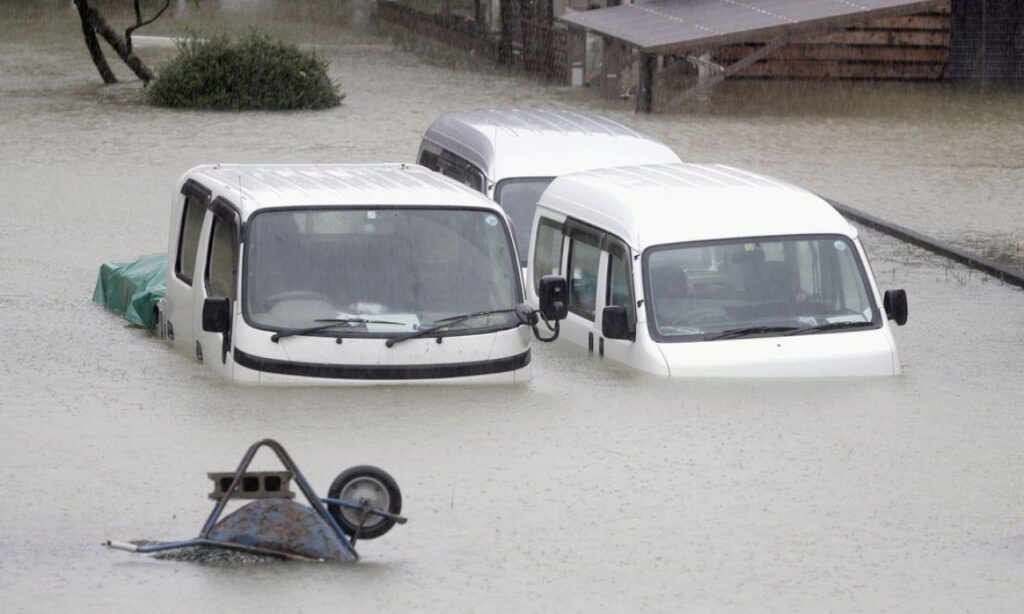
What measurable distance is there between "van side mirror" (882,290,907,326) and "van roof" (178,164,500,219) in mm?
2610

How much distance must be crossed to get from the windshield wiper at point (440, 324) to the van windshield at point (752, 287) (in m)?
1.21

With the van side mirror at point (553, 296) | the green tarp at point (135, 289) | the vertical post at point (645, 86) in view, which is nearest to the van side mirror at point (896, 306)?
the van side mirror at point (553, 296)

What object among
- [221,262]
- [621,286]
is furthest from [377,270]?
[621,286]

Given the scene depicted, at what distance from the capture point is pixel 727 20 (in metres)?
29.8

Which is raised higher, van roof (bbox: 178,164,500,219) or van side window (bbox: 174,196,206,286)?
van roof (bbox: 178,164,500,219)

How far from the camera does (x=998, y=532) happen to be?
28.1 ft

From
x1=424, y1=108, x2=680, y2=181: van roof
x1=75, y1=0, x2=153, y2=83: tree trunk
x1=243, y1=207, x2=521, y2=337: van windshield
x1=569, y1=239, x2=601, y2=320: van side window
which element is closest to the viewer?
x1=243, y1=207, x2=521, y2=337: van windshield

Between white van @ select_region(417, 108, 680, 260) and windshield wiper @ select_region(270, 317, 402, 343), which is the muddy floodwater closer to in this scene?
windshield wiper @ select_region(270, 317, 402, 343)

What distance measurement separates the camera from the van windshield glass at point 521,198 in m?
15.0

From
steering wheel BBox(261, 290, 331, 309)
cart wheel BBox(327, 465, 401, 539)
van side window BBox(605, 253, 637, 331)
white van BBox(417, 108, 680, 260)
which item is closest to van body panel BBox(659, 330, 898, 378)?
van side window BBox(605, 253, 637, 331)

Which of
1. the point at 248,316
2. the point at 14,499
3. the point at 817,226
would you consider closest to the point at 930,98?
the point at 817,226

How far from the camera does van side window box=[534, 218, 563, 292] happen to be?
13452mm

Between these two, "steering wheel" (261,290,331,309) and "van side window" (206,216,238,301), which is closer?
"steering wheel" (261,290,331,309)

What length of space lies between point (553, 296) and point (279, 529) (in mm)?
4387
